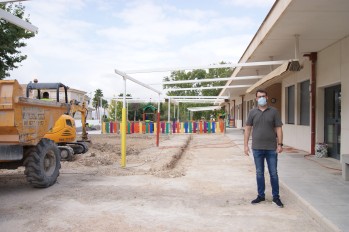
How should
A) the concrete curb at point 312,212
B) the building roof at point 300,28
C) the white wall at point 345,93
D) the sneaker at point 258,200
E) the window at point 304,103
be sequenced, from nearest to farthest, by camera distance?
the concrete curb at point 312,212 → the sneaker at point 258,200 → the building roof at point 300,28 → the white wall at point 345,93 → the window at point 304,103

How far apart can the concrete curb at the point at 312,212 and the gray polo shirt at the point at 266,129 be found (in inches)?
36.4

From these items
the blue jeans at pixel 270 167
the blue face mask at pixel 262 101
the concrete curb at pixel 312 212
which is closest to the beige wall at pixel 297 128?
the blue face mask at pixel 262 101

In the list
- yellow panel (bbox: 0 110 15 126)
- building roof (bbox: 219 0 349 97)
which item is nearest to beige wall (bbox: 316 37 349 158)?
building roof (bbox: 219 0 349 97)

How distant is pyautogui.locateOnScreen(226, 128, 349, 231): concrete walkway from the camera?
5051mm

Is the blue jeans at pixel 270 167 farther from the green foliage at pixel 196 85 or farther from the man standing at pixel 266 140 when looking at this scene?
the green foliage at pixel 196 85

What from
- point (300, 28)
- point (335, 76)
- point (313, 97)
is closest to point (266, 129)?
point (300, 28)

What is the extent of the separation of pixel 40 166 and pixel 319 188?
17.4 feet

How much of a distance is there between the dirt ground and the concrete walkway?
0.18 metres

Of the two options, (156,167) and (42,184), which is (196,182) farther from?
(42,184)

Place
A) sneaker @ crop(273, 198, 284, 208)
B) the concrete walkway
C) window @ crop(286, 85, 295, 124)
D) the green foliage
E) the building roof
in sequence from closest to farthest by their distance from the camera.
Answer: the concrete walkway < sneaker @ crop(273, 198, 284, 208) < the building roof < window @ crop(286, 85, 295, 124) < the green foliage

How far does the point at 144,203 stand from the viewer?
21.0 ft

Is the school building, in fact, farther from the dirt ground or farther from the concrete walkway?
the dirt ground

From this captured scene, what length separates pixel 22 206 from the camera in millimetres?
6211

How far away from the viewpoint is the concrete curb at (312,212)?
4723 millimetres
